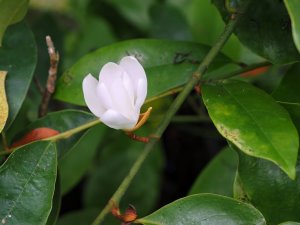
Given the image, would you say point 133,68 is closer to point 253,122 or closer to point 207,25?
point 253,122

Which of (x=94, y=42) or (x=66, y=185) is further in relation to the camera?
(x=94, y=42)

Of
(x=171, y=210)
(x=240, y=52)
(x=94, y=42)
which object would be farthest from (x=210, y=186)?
(x=94, y=42)

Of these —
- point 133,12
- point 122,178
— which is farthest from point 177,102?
point 133,12

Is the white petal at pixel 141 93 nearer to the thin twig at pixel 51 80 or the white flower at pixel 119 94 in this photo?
the white flower at pixel 119 94

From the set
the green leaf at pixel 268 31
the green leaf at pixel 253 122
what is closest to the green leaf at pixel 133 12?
the green leaf at pixel 268 31

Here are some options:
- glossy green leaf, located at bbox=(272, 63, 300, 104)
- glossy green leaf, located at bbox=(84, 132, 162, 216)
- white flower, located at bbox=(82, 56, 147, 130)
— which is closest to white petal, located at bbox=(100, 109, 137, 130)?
white flower, located at bbox=(82, 56, 147, 130)

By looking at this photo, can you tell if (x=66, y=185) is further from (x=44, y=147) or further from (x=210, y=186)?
(x=44, y=147)

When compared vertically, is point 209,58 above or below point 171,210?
above
